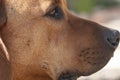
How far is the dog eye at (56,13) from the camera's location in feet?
17.3

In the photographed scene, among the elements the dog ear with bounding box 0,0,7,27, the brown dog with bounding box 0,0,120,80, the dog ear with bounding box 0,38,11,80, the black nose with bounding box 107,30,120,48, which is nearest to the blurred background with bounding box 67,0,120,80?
the black nose with bounding box 107,30,120,48

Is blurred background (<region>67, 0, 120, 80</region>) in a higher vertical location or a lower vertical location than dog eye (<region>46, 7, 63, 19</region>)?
lower

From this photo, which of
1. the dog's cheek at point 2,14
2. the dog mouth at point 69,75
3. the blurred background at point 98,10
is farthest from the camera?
the blurred background at point 98,10

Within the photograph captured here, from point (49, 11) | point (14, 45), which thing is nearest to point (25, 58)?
point (14, 45)

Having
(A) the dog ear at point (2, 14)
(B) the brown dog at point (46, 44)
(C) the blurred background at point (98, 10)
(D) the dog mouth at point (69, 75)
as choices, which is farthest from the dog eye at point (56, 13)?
(C) the blurred background at point (98, 10)

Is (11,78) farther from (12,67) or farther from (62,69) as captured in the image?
(62,69)

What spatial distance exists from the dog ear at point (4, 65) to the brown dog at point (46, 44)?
0.50 ft

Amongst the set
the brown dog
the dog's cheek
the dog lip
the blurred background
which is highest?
the dog's cheek

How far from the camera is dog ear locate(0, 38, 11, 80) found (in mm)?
4883

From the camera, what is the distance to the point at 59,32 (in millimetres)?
5238

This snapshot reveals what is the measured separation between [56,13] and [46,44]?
334mm

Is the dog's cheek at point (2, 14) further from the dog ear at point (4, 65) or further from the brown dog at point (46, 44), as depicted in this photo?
the dog ear at point (4, 65)

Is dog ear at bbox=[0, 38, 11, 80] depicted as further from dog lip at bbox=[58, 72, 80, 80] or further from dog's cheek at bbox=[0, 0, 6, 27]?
dog lip at bbox=[58, 72, 80, 80]

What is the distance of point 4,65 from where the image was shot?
16.1 ft
